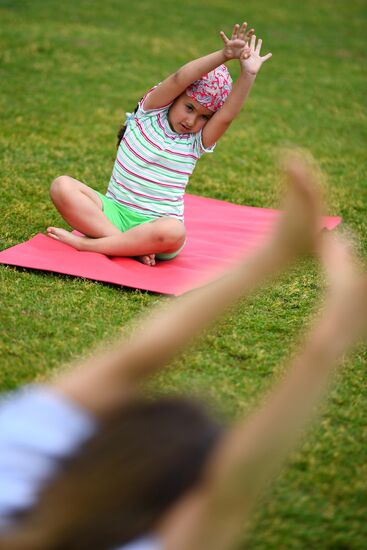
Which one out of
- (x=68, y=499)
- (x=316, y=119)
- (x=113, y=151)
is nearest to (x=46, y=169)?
(x=113, y=151)

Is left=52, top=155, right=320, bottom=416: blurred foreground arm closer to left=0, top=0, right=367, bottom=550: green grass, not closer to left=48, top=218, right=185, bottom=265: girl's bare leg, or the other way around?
left=0, top=0, right=367, bottom=550: green grass

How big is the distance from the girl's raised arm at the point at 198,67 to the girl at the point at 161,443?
215cm

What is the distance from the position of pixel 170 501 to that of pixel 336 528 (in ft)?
2.59

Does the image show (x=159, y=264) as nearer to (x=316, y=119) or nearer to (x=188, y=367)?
(x=188, y=367)

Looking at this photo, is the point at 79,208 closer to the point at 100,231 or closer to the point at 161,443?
the point at 100,231

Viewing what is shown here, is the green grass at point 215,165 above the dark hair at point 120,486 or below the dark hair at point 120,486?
below

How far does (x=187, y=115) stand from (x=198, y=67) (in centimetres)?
25

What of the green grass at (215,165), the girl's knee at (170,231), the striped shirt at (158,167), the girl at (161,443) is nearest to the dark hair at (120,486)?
the girl at (161,443)

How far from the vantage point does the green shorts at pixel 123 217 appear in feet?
12.1

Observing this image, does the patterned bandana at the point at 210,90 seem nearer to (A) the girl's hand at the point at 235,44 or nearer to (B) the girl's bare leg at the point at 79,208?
(A) the girl's hand at the point at 235,44

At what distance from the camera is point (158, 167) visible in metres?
3.76

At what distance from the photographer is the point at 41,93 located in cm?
667

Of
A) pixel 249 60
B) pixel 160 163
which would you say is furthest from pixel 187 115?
pixel 249 60

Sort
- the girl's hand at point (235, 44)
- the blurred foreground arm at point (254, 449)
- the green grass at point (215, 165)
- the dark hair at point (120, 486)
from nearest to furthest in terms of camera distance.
Result: the blurred foreground arm at point (254, 449)
the dark hair at point (120, 486)
the green grass at point (215, 165)
the girl's hand at point (235, 44)
